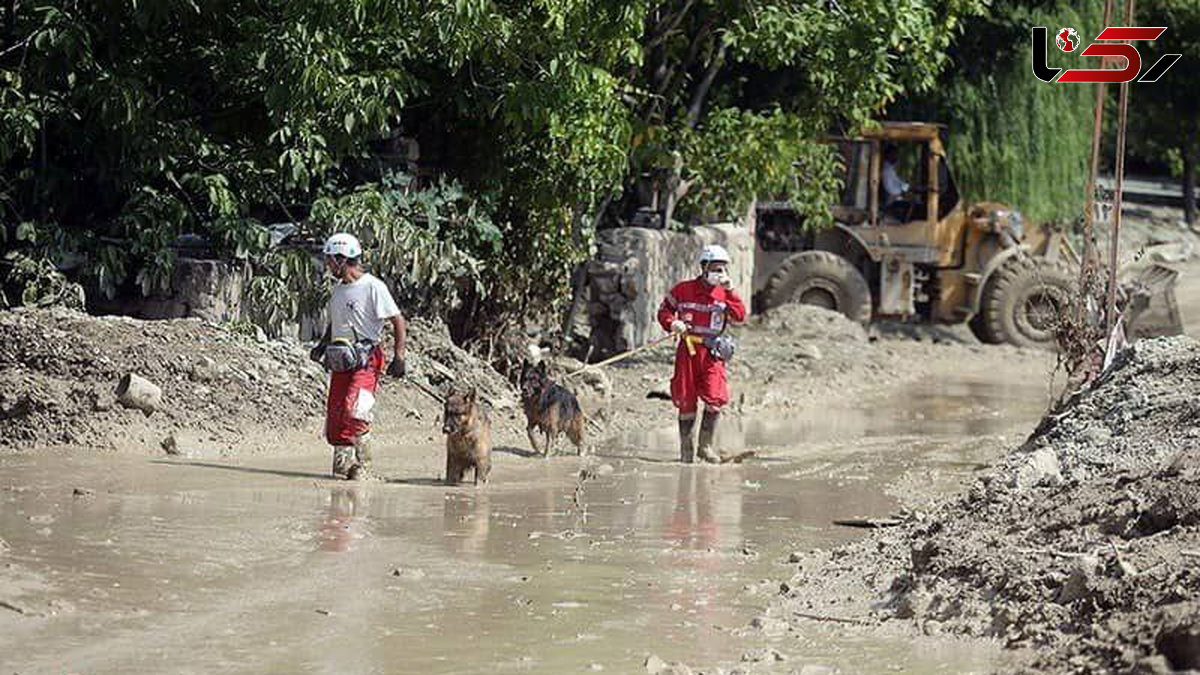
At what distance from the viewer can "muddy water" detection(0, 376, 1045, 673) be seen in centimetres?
830

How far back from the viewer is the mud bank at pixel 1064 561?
7.75 m

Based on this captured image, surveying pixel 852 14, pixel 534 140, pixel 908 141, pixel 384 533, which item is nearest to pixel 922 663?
pixel 384 533

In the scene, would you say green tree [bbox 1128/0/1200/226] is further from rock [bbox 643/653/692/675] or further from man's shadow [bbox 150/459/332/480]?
rock [bbox 643/653/692/675]

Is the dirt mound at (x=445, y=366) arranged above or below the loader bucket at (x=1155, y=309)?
below

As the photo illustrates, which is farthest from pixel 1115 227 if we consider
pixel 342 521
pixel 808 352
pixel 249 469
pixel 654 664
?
pixel 654 664

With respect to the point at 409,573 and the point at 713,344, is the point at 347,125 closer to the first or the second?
the point at 713,344

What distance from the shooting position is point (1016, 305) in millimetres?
27484

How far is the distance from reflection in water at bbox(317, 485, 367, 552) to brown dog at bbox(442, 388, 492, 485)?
704 millimetres

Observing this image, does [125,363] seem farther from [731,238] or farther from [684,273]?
[731,238]

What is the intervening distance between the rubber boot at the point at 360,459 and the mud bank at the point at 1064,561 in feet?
11.4

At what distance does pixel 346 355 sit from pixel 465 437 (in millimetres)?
919

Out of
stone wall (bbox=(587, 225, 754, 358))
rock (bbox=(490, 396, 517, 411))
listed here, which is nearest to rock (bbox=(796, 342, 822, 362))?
stone wall (bbox=(587, 225, 754, 358))

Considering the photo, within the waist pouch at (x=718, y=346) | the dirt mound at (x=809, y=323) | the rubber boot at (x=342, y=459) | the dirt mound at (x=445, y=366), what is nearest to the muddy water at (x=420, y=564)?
the rubber boot at (x=342, y=459)

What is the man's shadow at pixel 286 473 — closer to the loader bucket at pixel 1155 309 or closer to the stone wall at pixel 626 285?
the stone wall at pixel 626 285
